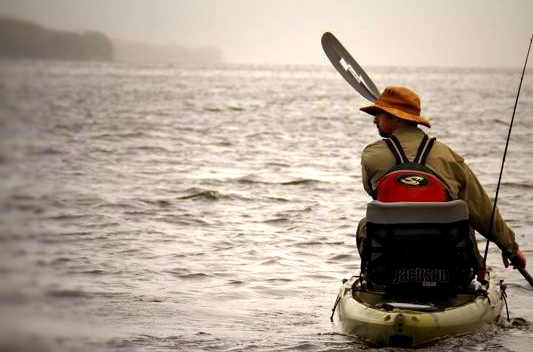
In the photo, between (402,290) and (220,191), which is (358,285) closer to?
(402,290)

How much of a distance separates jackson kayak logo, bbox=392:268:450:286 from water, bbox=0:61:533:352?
0.42 meters

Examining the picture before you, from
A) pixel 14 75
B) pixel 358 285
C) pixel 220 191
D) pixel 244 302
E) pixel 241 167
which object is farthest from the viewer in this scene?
pixel 241 167

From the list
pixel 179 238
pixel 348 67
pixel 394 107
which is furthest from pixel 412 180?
pixel 179 238

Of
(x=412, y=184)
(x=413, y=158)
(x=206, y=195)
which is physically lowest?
(x=206, y=195)

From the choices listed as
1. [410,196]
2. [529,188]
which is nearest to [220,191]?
[529,188]

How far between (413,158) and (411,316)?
101 centimetres

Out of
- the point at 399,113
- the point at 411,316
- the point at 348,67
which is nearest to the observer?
the point at 411,316

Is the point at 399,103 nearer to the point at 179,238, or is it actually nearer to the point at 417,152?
the point at 417,152

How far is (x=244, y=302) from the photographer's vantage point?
7844 millimetres

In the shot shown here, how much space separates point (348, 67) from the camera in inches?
335

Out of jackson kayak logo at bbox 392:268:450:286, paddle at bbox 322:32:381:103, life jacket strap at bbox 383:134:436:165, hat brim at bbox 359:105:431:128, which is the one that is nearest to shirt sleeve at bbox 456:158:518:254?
life jacket strap at bbox 383:134:436:165

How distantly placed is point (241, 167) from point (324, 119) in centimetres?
2708

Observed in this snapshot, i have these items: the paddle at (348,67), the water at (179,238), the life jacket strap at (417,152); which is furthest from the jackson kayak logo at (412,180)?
the paddle at (348,67)

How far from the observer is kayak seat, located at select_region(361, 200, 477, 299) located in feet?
16.3
